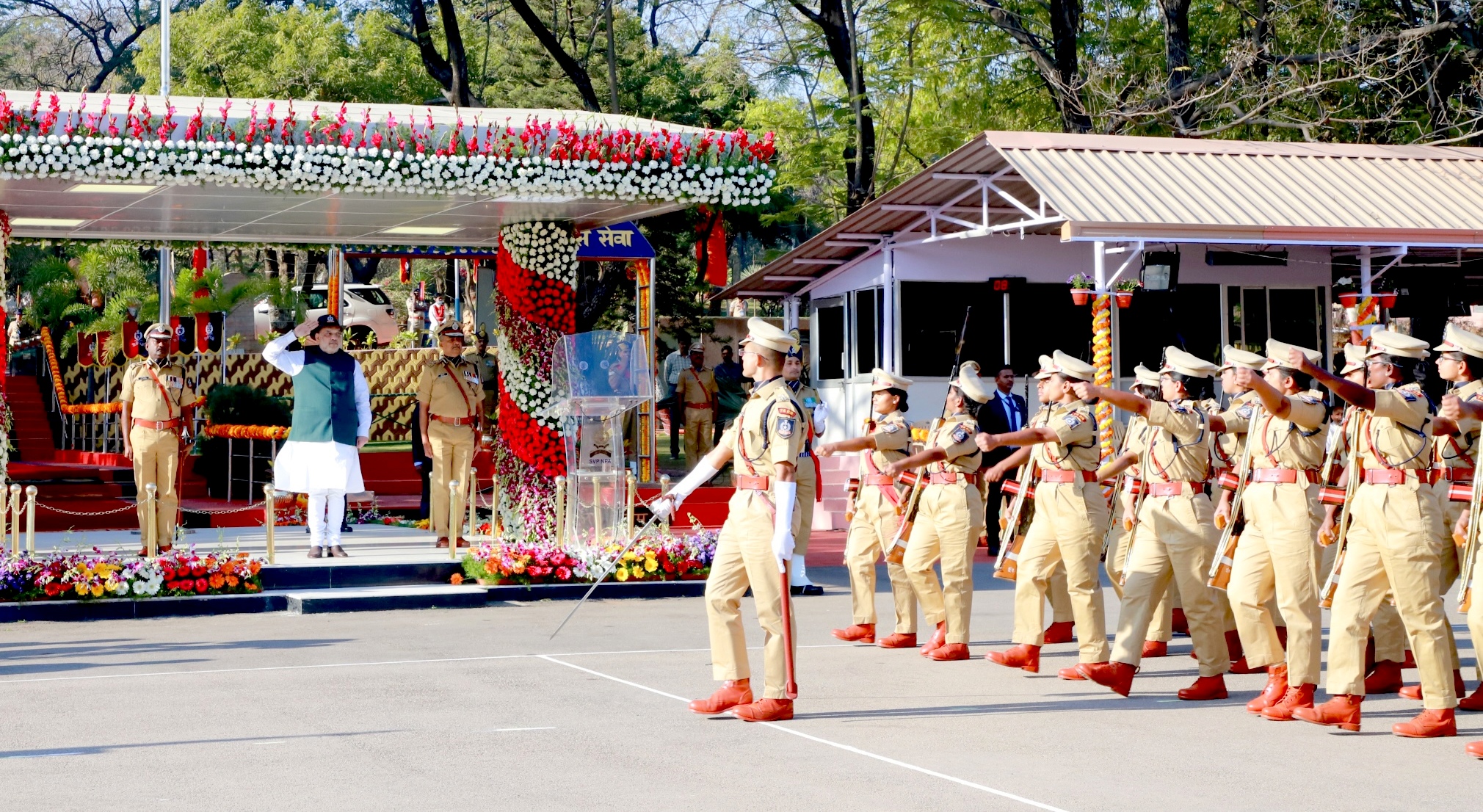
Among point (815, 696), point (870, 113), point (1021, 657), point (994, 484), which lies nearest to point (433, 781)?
point (815, 696)

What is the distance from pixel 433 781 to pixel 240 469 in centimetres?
1277

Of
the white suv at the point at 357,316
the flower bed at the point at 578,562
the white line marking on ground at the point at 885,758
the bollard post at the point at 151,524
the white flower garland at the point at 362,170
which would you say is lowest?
the white line marking on ground at the point at 885,758

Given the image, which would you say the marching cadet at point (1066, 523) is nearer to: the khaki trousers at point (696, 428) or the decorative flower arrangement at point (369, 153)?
the decorative flower arrangement at point (369, 153)

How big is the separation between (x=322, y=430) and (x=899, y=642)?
5.25 metres

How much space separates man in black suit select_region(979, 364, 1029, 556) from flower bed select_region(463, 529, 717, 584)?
13.0 ft

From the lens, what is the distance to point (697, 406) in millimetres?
23281

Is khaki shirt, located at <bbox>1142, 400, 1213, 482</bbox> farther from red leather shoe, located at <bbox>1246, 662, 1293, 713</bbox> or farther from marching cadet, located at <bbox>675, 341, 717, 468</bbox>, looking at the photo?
marching cadet, located at <bbox>675, 341, 717, 468</bbox>

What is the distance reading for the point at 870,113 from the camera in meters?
27.5

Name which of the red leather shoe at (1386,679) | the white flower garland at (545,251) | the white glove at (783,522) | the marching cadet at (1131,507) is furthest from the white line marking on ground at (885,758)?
the white flower garland at (545,251)

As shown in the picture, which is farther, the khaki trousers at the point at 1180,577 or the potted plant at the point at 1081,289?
the potted plant at the point at 1081,289

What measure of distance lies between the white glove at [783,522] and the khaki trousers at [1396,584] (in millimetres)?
2517

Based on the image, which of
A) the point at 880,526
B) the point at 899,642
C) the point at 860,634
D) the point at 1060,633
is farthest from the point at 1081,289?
the point at 899,642

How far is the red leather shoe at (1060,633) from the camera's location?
35.6ft

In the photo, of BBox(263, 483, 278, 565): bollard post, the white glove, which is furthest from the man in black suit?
the white glove
